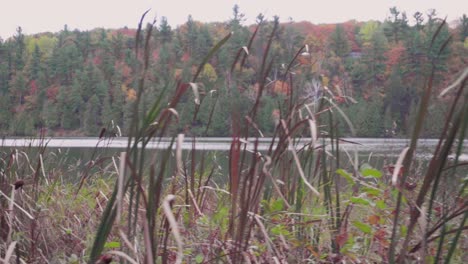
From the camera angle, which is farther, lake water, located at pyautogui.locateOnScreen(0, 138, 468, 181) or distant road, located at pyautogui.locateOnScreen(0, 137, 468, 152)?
lake water, located at pyautogui.locateOnScreen(0, 138, 468, 181)

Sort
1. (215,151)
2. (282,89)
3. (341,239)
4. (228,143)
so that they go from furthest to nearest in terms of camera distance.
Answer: (215,151) → (228,143) → (282,89) → (341,239)

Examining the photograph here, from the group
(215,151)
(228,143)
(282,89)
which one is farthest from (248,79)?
(215,151)

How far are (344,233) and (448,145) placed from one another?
57cm

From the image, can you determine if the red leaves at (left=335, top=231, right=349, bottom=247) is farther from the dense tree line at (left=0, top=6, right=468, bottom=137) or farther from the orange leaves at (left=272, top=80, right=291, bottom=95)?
the orange leaves at (left=272, top=80, right=291, bottom=95)

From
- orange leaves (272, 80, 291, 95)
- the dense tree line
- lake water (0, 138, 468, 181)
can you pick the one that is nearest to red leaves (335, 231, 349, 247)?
lake water (0, 138, 468, 181)

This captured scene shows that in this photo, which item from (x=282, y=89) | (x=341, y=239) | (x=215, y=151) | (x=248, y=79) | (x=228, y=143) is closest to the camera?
(x=341, y=239)

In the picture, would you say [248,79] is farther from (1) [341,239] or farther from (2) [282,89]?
(1) [341,239]

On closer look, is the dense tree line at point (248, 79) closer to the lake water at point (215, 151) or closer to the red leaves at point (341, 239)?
the lake water at point (215, 151)

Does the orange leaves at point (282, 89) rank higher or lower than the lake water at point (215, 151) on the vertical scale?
higher

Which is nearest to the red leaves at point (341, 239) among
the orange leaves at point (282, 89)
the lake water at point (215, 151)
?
the lake water at point (215, 151)

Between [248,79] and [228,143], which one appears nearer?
[248,79]

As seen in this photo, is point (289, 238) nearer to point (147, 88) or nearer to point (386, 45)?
point (147, 88)

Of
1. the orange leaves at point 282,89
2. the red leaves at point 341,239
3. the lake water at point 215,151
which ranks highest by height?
the orange leaves at point 282,89

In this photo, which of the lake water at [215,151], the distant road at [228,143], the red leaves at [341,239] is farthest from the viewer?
the lake water at [215,151]
